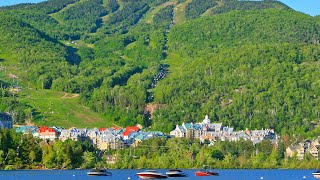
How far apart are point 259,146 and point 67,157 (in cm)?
5388

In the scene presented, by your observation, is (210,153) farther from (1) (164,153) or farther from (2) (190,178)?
(2) (190,178)

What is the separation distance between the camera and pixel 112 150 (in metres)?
198

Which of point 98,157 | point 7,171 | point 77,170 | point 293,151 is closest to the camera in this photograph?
point 7,171

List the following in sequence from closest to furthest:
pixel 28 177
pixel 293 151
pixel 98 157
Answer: pixel 28 177
pixel 98 157
pixel 293 151

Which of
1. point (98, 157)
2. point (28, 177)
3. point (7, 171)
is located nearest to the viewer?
point (28, 177)

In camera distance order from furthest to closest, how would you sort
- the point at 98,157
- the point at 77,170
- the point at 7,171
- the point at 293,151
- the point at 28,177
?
1. the point at 293,151
2. the point at 98,157
3. the point at 77,170
4. the point at 7,171
5. the point at 28,177

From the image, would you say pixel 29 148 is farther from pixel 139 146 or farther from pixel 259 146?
pixel 259 146

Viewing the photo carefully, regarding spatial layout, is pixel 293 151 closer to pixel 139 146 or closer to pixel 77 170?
pixel 139 146

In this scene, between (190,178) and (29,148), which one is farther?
(29,148)

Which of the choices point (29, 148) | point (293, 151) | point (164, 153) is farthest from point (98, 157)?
point (293, 151)

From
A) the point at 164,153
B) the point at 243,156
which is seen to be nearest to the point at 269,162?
the point at 243,156

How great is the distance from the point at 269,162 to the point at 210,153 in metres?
13.0

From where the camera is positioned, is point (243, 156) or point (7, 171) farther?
point (243, 156)

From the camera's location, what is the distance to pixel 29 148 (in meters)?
150
